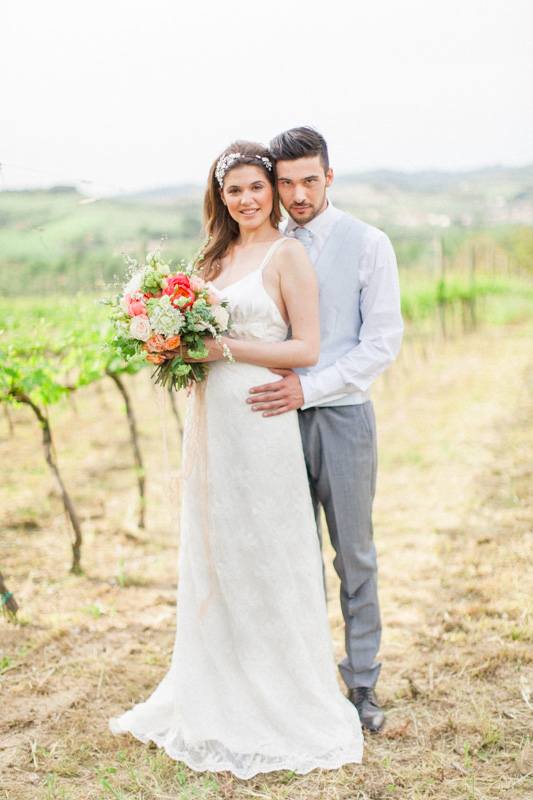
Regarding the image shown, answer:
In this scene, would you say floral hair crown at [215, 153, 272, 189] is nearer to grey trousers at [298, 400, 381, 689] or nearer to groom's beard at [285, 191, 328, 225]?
groom's beard at [285, 191, 328, 225]

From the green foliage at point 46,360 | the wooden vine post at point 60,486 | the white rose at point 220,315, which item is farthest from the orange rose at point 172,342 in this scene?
the wooden vine post at point 60,486

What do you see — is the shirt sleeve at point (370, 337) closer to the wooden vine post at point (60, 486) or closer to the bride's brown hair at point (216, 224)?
the bride's brown hair at point (216, 224)

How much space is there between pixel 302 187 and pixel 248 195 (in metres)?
0.21

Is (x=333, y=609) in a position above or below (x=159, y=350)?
below

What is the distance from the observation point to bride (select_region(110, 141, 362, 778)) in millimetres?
2326

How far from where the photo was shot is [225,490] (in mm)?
2410

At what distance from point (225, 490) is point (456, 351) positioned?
13.3m

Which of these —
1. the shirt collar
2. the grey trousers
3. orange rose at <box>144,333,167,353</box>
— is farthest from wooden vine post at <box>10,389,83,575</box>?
the shirt collar

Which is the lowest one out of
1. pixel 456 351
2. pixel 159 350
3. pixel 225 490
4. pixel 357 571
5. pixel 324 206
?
pixel 456 351

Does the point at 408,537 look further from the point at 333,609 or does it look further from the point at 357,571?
the point at 357,571

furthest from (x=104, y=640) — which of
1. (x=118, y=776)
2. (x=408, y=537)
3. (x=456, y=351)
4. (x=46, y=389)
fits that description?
(x=456, y=351)

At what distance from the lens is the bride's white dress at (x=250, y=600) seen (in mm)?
2371

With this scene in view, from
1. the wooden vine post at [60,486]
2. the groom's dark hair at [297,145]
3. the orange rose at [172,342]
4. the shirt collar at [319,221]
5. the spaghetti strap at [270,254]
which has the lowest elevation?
the wooden vine post at [60,486]

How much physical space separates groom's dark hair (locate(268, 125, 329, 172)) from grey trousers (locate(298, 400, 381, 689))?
3.11ft
